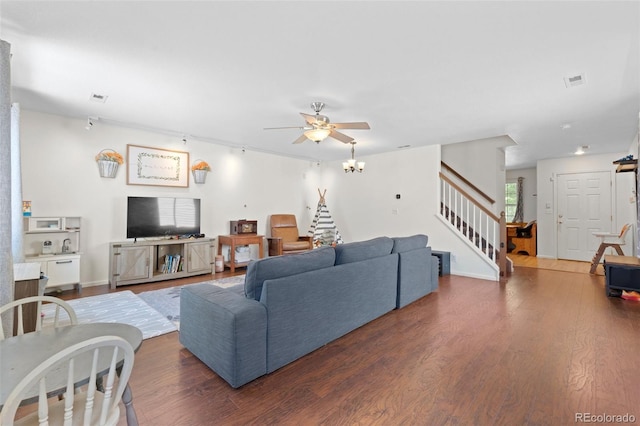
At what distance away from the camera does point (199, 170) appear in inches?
218

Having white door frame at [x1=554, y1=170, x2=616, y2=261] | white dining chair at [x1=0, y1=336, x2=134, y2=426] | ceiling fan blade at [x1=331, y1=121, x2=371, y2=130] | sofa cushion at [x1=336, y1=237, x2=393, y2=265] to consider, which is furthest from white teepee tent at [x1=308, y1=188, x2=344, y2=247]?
white dining chair at [x1=0, y1=336, x2=134, y2=426]

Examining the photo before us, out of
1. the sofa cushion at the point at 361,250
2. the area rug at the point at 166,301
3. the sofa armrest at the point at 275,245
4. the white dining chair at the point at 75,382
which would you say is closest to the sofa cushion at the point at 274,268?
the sofa cushion at the point at 361,250

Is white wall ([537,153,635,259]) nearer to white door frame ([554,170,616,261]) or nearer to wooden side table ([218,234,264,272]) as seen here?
white door frame ([554,170,616,261])

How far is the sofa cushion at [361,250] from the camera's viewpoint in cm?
283

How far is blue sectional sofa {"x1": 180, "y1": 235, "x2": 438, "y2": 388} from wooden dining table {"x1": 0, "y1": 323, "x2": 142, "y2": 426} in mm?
682

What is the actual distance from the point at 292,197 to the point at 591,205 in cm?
694

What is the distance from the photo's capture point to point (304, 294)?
7.71 ft

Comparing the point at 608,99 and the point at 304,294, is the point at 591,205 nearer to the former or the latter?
the point at 608,99

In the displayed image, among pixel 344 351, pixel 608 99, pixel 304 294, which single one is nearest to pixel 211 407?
pixel 304 294

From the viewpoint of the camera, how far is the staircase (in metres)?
5.31

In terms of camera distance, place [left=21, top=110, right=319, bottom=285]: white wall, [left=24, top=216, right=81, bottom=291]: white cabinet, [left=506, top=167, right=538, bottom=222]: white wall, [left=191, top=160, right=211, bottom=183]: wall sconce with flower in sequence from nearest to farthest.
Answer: [left=24, top=216, right=81, bottom=291]: white cabinet < [left=21, top=110, right=319, bottom=285]: white wall < [left=191, top=160, right=211, bottom=183]: wall sconce with flower < [left=506, top=167, right=538, bottom=222]: white wall

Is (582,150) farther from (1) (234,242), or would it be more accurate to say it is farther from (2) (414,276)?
(1) (234,242)

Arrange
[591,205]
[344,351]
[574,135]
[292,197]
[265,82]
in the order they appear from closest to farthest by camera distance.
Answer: [344,351]
[265,82]
[574,135]
[591,205]
[292,197]

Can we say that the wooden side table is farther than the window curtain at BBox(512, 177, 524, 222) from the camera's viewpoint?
No
